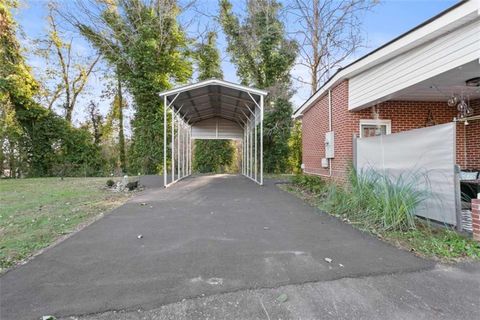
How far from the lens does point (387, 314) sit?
6.19ft

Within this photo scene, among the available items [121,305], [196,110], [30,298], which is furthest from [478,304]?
[196,110]

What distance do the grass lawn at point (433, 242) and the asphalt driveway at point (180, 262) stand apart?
8.6 inches

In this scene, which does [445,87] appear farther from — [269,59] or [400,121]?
[269,59]

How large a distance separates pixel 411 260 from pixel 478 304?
805 millimetres

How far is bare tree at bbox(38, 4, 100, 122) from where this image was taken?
57.0 ft

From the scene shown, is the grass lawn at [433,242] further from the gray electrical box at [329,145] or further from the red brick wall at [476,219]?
the gray electrical box at [329,145]

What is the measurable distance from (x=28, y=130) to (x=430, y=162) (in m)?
18.3

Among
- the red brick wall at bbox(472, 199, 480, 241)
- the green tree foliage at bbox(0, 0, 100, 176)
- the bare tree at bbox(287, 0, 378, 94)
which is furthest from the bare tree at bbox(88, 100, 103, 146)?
the red brick wall at bbox(472, 199, 480, 241)

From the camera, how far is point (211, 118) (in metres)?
15.4

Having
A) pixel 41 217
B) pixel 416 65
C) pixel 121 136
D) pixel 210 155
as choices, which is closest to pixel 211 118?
pixel 210 155

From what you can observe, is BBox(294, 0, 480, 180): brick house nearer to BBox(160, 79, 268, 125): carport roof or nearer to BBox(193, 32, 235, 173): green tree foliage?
BBox(160, 79, 268, 125): carport roof

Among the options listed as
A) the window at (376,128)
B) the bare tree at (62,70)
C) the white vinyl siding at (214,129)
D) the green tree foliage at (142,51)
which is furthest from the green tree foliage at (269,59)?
the bare tree at (62,70)

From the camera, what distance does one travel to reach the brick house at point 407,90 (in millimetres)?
3676

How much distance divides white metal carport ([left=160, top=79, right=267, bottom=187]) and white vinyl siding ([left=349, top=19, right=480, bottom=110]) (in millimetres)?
3736
